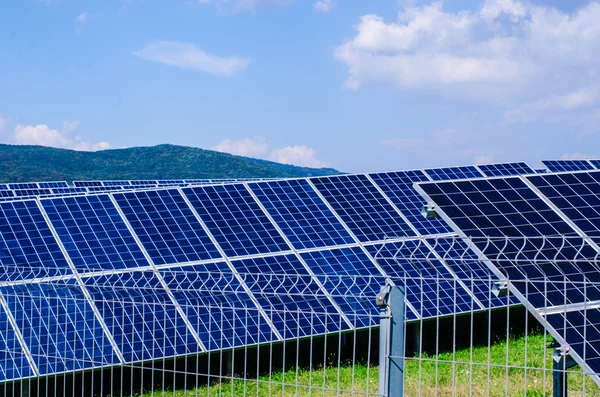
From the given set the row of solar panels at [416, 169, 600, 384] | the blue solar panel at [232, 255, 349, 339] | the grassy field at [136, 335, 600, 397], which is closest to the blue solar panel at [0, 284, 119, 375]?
the grassy field at [136, 335, 600, 397]

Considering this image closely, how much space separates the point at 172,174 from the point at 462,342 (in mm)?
109717

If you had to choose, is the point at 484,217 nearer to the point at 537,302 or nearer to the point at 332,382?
the point at 537,302

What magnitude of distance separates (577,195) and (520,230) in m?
2.02

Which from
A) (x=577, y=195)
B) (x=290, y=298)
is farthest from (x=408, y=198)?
(x=577, y=195)

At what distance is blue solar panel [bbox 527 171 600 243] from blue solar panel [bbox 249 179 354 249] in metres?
5.66

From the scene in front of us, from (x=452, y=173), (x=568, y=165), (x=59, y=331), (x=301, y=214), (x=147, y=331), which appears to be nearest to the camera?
(x=59, y=331)

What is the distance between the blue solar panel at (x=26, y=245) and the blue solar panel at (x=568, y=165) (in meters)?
19.6

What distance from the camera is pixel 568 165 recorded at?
3017 centimetres

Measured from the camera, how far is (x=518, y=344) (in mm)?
15766

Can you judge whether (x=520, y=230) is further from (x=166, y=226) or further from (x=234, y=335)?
(x=166, y=226)

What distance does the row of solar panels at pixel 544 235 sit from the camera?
25.3 feet

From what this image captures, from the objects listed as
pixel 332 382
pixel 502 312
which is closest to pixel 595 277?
pixel 332 382

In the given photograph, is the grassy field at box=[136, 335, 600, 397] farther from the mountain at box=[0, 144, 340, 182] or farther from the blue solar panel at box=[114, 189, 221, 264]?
the mountain at box=[0, 144, 340, 182]

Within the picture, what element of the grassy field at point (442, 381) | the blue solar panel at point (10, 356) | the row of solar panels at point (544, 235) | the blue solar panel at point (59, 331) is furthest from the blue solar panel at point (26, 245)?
the row of solar panels at point (544, 235)
